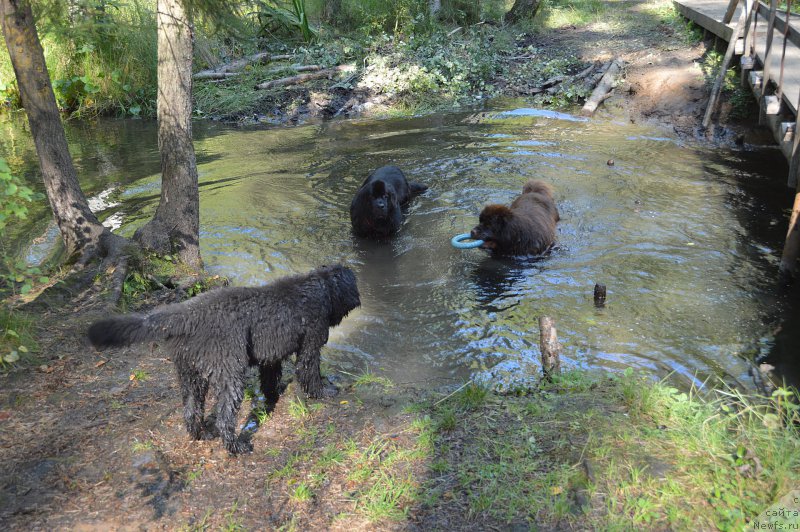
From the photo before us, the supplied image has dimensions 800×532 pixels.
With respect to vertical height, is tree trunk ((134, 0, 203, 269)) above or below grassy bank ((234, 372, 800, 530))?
above

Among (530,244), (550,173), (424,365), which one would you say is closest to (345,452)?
(424,365)

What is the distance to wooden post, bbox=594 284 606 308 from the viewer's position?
6.85m

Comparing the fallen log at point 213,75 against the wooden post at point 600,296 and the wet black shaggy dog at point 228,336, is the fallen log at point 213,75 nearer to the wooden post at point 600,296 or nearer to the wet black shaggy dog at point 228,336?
the wooden post at point 600,296

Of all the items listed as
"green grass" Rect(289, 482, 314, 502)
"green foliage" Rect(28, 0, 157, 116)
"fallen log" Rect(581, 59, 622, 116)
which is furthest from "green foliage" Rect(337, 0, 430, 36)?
"green grass" Rect(289, 482, 314, 502)

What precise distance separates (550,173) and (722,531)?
8.44m

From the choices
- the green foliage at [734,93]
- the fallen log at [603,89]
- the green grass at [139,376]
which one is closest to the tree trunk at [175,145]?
the green grass at [139,376]

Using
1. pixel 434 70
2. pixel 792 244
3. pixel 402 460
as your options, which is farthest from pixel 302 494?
pixel 434 70

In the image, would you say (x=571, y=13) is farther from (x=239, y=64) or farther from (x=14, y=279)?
(x=14, y=279)

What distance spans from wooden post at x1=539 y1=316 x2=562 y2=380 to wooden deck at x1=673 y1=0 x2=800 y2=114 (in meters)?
5.52

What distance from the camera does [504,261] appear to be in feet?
27.5

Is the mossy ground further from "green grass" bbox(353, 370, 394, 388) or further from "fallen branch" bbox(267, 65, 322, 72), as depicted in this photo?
"fallen branch" bbox(267, 65, 322, 72)

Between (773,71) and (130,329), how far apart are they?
35.5 feet

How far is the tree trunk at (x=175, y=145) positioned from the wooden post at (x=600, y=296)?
492 centimetres

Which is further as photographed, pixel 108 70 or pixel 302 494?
pixel 108 70
